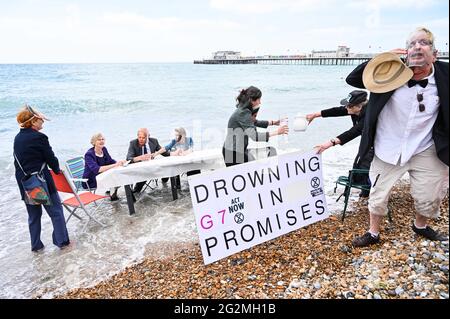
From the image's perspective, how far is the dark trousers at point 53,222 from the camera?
4742mm

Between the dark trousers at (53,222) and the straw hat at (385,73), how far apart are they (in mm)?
4786

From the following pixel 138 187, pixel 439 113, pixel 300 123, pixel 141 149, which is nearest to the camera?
pixel 439 113

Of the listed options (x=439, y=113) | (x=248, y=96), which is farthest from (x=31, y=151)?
(x=439, y=113)

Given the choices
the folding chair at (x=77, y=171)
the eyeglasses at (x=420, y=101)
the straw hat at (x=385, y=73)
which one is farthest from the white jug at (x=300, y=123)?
the folding chair at (x=77, y=171)

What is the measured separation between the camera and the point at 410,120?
2.96 metres

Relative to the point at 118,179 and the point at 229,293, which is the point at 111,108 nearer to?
the point at 118,179

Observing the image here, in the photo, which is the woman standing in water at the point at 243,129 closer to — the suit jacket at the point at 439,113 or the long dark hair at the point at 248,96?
the long dark hair at the point at 248,96

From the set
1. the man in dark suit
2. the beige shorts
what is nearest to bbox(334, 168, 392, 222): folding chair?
the beige shorts

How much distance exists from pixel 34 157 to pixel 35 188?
47 cm

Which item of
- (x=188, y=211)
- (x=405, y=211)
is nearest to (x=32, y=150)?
→ (x=188, y=211)

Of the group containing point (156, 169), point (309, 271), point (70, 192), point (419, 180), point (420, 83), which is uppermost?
point (420, 83)

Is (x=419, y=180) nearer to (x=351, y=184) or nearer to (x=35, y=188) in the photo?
(x=351, y=184)

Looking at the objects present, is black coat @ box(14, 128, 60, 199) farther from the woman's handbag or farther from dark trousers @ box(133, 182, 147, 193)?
dark trousers @ box(133, 182, 147, 193)

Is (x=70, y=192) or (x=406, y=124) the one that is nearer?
(x=406, y=124)
